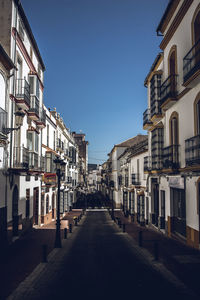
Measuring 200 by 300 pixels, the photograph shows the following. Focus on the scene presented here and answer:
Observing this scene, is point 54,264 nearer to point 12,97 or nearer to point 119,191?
point 12,97

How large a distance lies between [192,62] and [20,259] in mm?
11932

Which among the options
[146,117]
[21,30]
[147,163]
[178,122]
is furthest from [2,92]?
[147,163]

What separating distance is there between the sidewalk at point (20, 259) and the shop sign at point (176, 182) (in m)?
7.63

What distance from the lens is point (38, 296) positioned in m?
8.02

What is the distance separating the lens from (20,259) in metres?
12.5

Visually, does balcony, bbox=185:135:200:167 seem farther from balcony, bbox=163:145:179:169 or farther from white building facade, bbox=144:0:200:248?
balcony, bbox=163:145:179:169

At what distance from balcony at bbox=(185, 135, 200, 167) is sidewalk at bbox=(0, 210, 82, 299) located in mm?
8090

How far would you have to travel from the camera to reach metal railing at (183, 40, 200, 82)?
11.9 m

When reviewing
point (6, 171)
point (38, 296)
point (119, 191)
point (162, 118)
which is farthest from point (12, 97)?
point (119, 191)

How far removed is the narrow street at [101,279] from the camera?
8.00 meters

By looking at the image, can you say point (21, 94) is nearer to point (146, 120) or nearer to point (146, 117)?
point (146, 120)

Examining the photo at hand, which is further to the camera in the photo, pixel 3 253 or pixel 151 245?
pixel 151 245

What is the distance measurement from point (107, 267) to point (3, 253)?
5.86 metres

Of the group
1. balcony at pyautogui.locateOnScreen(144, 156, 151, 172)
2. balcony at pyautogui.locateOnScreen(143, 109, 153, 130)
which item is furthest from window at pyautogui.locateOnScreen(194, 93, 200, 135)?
balcony at pyautogui.locateOnScreen(144, 156, 151, 172)
